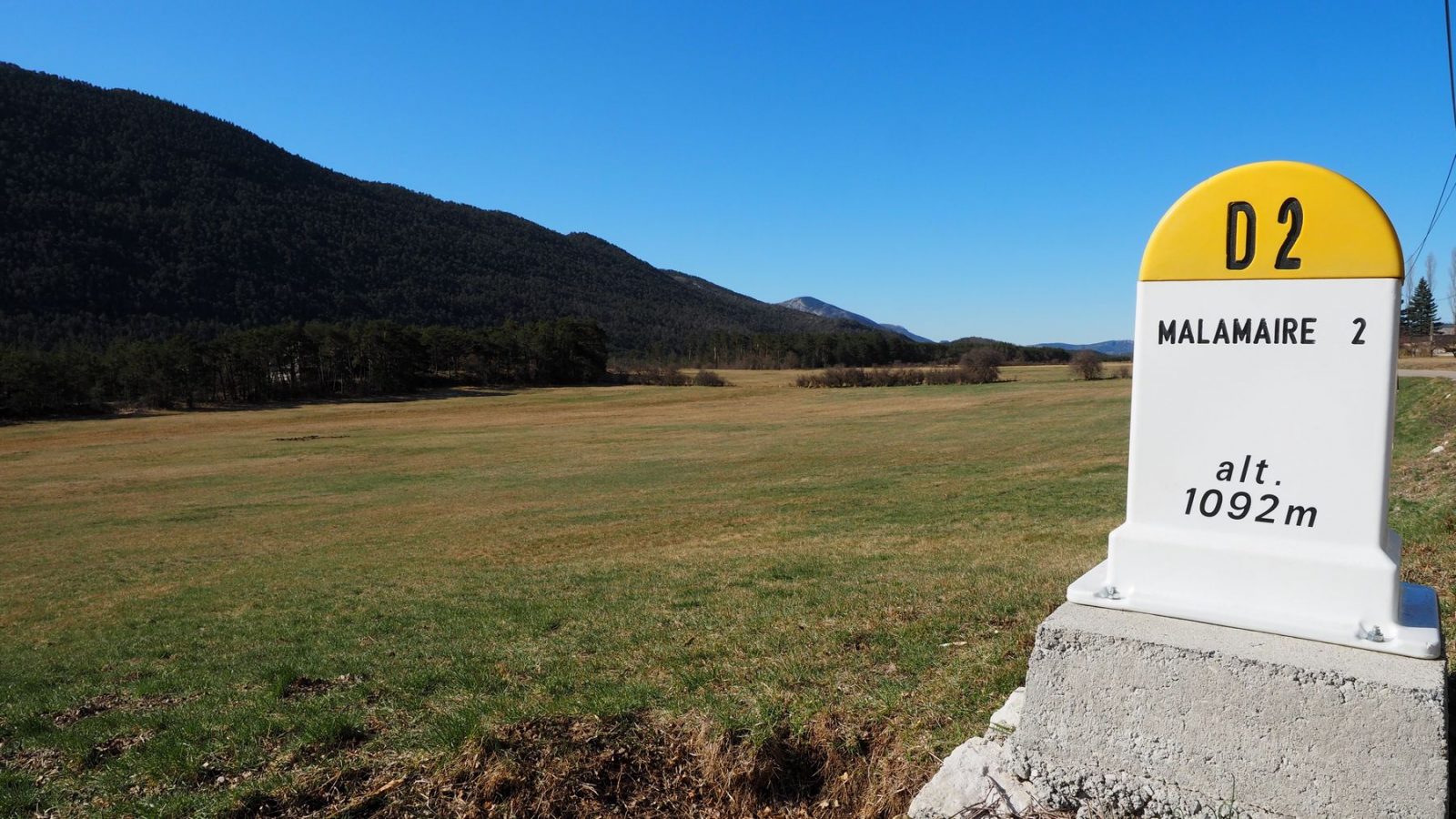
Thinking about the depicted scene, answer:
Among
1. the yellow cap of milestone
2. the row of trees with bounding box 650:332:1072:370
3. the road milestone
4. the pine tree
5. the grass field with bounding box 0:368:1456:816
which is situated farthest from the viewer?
the row of trees with bounding box 650:332:1072:370

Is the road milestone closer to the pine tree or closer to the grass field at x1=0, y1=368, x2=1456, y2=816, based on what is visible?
the grass field at x1=0, y1=368, x2=1456, y2=816

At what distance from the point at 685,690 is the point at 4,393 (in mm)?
86768

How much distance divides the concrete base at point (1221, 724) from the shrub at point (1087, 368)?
87.7m

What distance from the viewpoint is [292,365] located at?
282ft

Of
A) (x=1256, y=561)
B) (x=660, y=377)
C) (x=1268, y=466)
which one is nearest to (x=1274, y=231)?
(x=1268, y=466)

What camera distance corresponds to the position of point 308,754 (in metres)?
3.99

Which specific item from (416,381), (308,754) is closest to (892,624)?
(308,754)

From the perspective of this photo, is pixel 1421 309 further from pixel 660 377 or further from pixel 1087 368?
pixel 660 377

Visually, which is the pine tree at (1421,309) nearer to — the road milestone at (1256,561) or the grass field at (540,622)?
the grass field at (540,622)

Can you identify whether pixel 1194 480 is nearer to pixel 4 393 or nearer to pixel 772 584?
pixel 772 584

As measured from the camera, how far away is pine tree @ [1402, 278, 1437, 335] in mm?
66312

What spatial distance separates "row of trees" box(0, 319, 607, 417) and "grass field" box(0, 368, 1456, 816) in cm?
5097

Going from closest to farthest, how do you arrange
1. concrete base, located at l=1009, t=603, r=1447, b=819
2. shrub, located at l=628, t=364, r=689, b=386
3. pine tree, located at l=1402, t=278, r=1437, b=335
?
concrete base, located at l=1009, t=603, r=1447, b=819 < pine tree, located at l=1402, t=278, r=1437, b=335 < shrub, located at l=628, t=364, r=689, b=386

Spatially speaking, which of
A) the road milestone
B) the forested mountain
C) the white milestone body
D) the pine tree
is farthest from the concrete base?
the forested mountain
